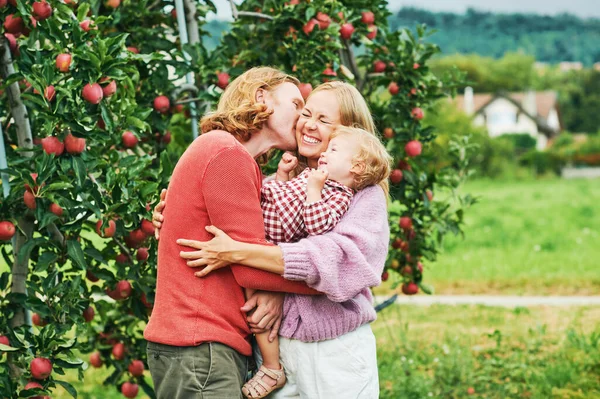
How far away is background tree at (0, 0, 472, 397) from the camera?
278 cm

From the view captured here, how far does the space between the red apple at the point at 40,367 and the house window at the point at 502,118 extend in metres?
60.3

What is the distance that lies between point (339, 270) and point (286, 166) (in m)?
0.42

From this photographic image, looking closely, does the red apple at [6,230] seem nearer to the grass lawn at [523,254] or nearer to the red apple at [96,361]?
the red apple at [96,361]

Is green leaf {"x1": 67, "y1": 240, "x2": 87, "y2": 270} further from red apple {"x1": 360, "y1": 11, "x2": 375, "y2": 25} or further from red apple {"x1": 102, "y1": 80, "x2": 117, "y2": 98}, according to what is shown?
red apple {"x1": 360, "y1": 11, "x2": 375, "y2": 25}

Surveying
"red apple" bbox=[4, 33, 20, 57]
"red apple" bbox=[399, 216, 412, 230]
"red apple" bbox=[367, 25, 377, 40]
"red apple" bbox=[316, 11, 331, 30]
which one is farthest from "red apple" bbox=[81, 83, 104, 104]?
"red apple" bbox=[399, 216, 412, 230]

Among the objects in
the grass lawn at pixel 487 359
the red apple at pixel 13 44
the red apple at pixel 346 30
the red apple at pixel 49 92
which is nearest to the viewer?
the red apple at pixel 49 92

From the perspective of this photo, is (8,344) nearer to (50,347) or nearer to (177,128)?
(50,347)

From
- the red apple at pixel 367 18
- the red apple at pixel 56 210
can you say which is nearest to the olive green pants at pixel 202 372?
the red apple at pixel 56 210

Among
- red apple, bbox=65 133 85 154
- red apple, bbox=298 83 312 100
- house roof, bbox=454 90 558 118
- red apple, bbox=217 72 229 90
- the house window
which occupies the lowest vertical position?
the house window

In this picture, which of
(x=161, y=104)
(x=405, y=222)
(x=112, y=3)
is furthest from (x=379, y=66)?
(x=112, y=3)

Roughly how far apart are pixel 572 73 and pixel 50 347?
3008 inches

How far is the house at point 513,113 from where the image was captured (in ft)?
197

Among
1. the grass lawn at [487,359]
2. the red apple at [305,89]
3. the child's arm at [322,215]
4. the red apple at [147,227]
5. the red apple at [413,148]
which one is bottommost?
the grass lawn at [487,359]

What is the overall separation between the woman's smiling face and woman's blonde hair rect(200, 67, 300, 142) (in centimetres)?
11
